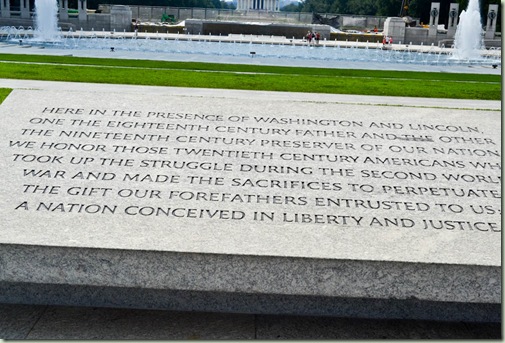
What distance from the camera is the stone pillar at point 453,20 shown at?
160 feet

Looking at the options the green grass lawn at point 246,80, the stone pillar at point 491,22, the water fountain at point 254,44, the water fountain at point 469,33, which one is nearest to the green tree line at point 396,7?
the stone pillar at point 491,22

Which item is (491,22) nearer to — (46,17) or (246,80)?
(46,17)

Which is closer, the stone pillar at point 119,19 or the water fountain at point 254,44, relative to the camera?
the water fountain at point 254,44

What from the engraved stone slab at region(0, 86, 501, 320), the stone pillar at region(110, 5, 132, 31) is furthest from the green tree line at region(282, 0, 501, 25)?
the engraved stone slab at region(0, 86, 501, 320)

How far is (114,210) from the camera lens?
474cm

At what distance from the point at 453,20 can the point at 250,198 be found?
50430mm

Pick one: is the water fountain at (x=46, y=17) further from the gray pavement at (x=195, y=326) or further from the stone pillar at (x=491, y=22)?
the gray pavement at (x=195, y=326)

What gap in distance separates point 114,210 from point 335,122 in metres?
2.35

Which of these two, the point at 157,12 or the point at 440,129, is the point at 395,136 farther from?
the point at 157,12

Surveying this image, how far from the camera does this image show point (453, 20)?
51.7 metres

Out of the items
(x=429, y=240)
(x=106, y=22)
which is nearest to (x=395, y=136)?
(x=429, y=240)

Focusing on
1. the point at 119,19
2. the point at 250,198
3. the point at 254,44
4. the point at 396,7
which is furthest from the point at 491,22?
the point at 250,198

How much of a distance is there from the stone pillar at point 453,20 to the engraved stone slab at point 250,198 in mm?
45026

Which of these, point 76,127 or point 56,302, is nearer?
point 56,302
